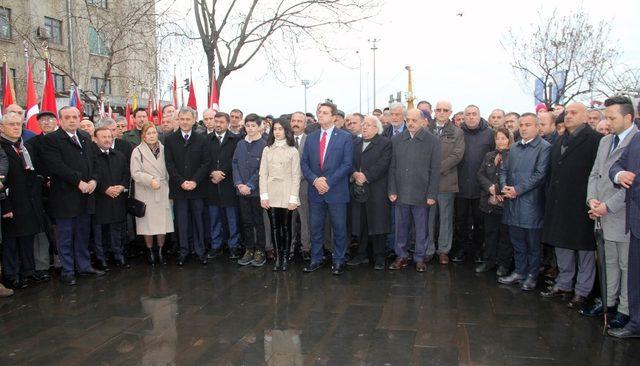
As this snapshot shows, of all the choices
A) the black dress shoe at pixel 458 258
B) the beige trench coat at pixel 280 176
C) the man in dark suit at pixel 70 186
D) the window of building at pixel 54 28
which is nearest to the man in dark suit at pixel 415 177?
the black dress shoe at pixel 458 258

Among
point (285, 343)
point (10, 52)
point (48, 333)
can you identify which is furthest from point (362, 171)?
point (10, 52)

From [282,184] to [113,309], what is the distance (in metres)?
2.53

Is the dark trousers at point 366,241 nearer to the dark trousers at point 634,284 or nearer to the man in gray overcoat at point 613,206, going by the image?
the man in gray overcoat at point 613,206

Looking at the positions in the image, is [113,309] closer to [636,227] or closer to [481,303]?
[481,303]

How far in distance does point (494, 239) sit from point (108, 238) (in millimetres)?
5464

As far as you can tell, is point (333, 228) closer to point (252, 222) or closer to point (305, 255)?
point (305, 255)

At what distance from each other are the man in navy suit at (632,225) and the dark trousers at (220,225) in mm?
4882

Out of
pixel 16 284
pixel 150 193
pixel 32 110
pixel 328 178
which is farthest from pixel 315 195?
pixel 32 110

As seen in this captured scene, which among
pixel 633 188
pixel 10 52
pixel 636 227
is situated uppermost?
pixel 10 52

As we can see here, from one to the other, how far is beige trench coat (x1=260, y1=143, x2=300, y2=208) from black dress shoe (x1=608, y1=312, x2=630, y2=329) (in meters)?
3.71

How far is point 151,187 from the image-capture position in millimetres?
7047

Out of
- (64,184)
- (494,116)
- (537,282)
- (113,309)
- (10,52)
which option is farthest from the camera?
(10,52)

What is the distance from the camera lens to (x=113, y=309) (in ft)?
17.4

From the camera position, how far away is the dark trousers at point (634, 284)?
4.35m
